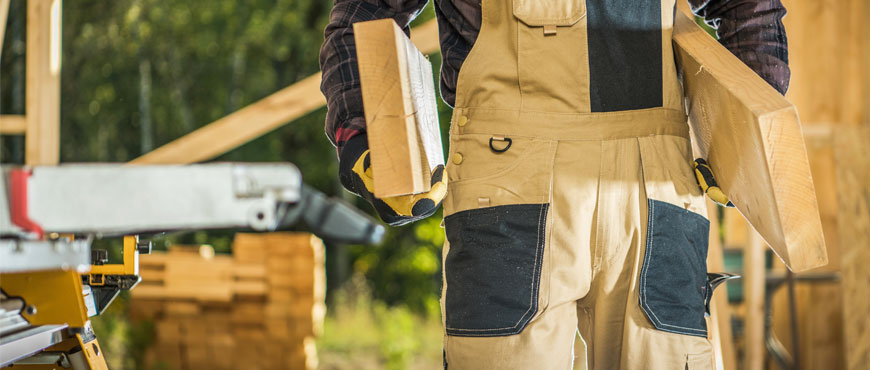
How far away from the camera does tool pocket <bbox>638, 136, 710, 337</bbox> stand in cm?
114

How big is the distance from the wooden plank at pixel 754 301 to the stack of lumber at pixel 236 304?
88.9 inches

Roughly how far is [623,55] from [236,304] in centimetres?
339

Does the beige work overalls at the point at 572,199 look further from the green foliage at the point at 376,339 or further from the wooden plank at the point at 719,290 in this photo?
the green foliage at the point at 376,339

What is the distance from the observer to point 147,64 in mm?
6367

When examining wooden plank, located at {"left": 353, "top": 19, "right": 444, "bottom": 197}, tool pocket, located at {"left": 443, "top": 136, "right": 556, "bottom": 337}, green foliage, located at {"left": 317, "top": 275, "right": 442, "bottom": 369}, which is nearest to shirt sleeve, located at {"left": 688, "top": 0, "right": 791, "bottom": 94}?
tool pocket, located at {"left": 443, "top": 136, "right": 556, "bottom": 337}

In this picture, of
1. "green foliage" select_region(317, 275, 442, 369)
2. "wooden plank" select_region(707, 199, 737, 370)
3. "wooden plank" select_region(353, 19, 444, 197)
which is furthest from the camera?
"green foliage" select_region(317, 275, 442, 369)

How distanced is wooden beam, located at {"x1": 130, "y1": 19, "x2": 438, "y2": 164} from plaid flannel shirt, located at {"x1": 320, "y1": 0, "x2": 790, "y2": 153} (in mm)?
2067

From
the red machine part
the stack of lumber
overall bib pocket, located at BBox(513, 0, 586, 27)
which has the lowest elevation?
the stack of lumber

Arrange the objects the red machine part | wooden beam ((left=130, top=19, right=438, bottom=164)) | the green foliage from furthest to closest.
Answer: the green foliage → wooden beam ((left=130, top=19, right=438, bottom=164)) → the red machine part

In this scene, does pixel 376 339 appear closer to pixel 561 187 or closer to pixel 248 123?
pixel 248 123

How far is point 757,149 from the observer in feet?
3.36

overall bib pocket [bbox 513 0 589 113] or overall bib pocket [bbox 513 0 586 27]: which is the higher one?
overall bib pocket [bbox 513 0 586 27]

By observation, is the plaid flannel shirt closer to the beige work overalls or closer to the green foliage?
the beige work overalls

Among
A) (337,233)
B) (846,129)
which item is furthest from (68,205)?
(846,129)
